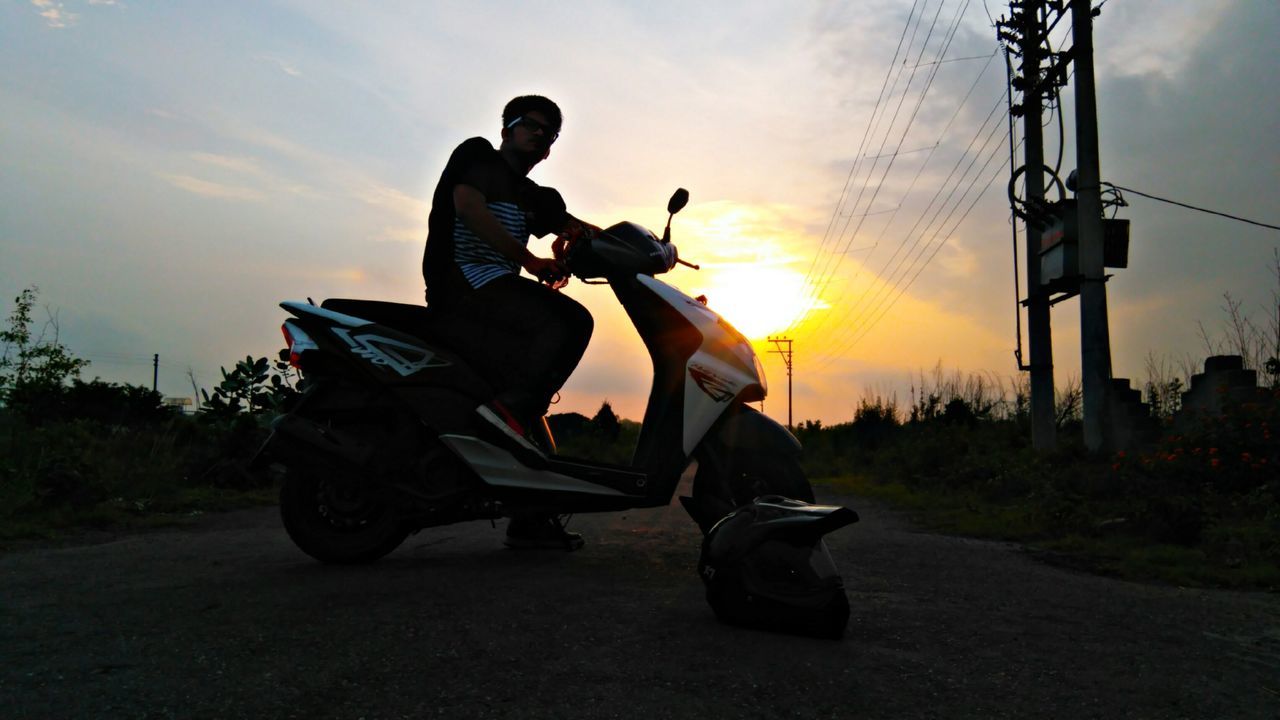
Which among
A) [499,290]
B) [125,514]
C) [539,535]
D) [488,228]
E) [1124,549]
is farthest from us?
[125,514]

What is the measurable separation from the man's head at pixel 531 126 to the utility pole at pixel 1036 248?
12295 mm

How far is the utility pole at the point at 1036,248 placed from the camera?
14266 millimetres

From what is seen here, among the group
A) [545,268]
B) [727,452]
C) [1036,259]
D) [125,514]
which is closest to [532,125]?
[545,268]

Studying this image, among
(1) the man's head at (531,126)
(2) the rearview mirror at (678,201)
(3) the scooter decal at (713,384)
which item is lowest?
(3) the scooter decal at (713,384)

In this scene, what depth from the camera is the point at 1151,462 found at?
30.8 ft

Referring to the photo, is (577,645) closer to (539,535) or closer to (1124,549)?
(539,535)

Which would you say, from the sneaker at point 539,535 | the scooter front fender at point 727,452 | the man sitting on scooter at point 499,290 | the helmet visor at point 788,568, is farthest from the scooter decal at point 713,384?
the sneaker at point 539,535

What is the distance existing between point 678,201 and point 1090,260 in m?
11.6

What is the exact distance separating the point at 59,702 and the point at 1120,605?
11.5 ft

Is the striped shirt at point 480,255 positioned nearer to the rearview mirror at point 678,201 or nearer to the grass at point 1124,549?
the rearview mirror at point 678,201

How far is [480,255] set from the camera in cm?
395

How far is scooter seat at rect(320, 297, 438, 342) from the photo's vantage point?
4.02 meters

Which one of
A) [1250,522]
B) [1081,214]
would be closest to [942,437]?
[1081,214]

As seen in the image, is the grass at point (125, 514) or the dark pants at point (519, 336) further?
the grass at point (125, 514)
